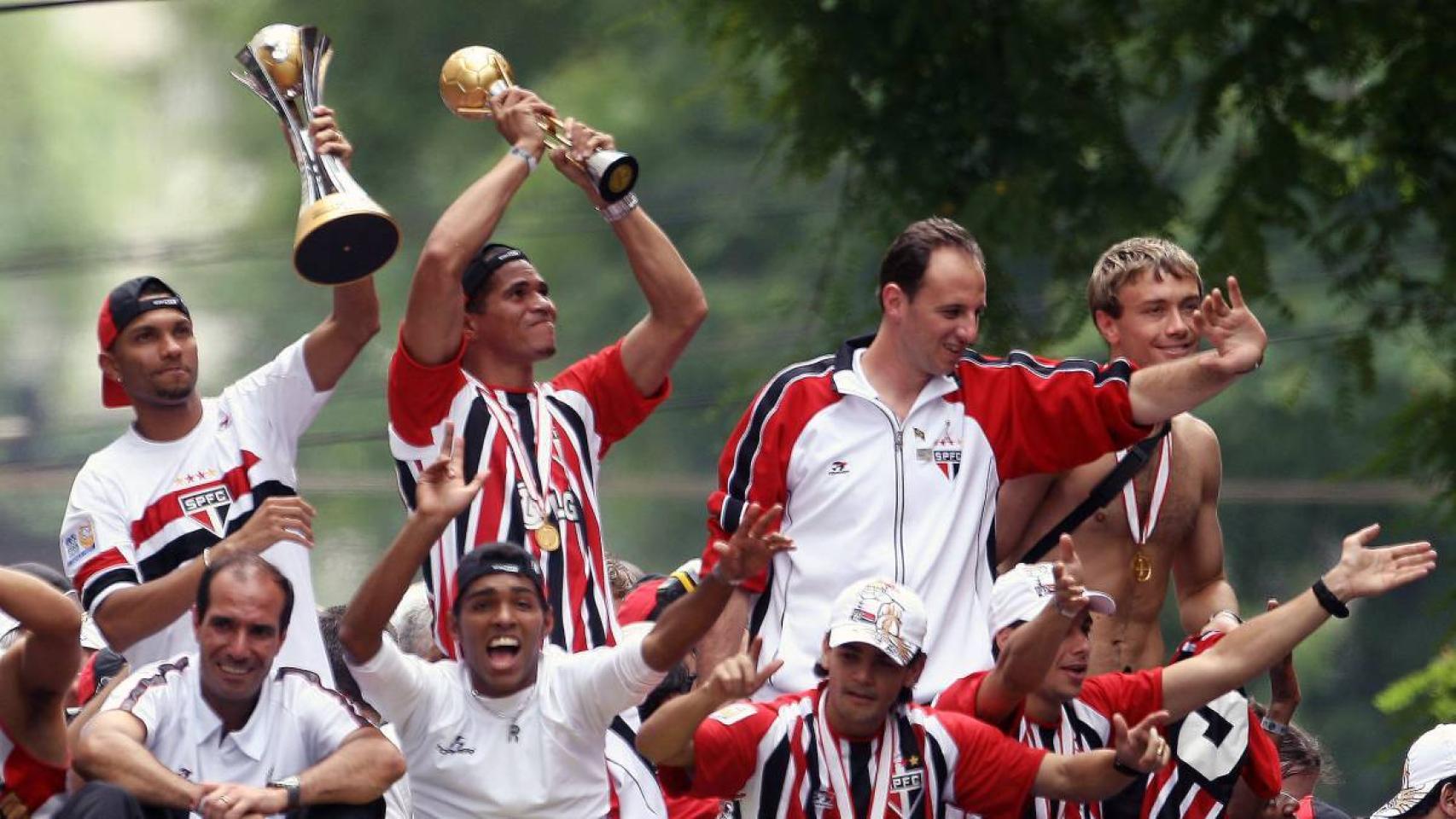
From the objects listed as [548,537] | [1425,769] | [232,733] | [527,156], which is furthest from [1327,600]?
[232,733]

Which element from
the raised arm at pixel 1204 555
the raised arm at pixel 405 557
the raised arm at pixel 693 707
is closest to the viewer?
the raised arm at pixel 693 707

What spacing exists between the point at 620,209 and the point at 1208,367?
6.00 ft

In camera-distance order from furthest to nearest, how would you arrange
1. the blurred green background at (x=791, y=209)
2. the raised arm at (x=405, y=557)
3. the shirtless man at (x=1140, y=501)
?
the blurred green background at (x=791, y=209) < the shirtless man at (x=1140, y=501) < the raised arm at (x=405, y=557)

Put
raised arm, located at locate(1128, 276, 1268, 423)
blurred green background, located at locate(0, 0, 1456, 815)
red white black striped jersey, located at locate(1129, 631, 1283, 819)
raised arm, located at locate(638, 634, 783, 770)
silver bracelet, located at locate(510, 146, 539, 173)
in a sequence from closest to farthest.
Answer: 1. raised arm, located at locate(638, 634, 783, 770)
2. raised arm, located at locate(1128, 276, 1268, 423)
3. silver bracelet, located at locate(510, 146, 539, 173)
4. red white black striped jersey, located at locate(1129, 631, 1283, 819)
5. blurred green background, located at locate(0, 0, 1456, 815)

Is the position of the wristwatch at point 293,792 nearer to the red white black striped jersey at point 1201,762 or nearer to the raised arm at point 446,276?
the raised arm at point 446,276

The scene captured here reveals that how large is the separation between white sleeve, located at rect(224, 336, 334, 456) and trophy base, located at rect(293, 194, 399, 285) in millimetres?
419

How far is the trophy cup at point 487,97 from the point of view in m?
8.07

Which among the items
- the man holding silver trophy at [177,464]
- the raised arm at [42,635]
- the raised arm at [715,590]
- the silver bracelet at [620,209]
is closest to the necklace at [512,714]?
the raised arm at [715,590]

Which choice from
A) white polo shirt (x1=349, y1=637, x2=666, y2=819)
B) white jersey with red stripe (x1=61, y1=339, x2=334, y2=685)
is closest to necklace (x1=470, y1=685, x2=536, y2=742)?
white polo shirt (x1=349, y1=637, x2=666, y2=819)

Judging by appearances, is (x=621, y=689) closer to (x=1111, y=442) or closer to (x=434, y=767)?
(x=434, y=767)

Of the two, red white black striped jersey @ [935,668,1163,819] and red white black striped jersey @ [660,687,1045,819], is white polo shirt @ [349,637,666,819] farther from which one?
red white black striped jersey @ [935,668,1163,819]

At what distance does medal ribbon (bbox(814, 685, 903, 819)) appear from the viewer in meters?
7.41

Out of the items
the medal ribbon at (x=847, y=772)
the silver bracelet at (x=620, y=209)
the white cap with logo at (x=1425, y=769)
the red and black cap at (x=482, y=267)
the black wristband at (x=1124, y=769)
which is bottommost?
the white cap with logo at (x=1425, y=769)

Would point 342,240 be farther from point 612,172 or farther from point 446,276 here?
point 612,172
